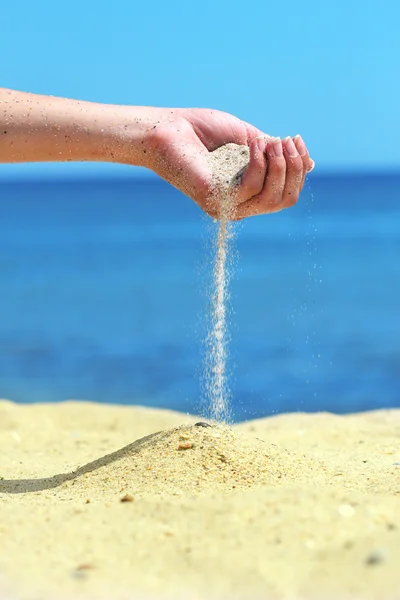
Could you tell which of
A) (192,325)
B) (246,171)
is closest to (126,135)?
(246,171)

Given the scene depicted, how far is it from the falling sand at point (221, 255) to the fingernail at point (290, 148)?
0.25m

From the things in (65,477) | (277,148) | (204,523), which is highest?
(277,148)

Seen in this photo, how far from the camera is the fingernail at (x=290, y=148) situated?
164 inches

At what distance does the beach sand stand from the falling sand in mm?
377

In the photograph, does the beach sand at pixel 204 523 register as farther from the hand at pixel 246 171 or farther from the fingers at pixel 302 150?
the fingers at pixel 302 150

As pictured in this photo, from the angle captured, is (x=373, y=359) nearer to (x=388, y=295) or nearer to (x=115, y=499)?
(x=388, y=295)

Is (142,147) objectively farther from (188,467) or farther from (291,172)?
(188,467)

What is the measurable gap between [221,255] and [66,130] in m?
1.00

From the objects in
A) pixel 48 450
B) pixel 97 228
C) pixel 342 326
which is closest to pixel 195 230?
pixel 97 228

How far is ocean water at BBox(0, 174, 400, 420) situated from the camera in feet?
27.7

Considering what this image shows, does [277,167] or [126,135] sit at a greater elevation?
[126,135]

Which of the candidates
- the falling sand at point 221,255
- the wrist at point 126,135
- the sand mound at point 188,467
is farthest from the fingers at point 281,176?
the sand mound at point 188,467

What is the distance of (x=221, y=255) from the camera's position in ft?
14.5

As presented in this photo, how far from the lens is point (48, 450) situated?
570cm
